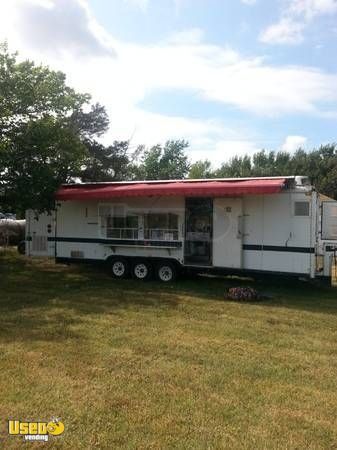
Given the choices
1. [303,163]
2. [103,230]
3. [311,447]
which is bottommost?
[311,447]

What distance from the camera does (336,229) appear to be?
41.5 feet

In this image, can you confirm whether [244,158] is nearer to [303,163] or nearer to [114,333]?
[303,163]

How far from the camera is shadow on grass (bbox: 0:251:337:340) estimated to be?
8.88m

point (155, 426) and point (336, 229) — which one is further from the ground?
point (336, 229)

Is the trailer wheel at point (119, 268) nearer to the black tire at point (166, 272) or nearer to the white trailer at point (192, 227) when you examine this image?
the white trailer at point (192, 227)

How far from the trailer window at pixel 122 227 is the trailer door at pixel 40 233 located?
2.29m

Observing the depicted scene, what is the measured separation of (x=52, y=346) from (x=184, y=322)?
8.71 ft

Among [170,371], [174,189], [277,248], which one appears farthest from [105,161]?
[170,371]

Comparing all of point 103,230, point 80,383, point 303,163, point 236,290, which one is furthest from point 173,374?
point 303,163

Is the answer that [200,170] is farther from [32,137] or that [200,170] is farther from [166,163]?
[32,137]

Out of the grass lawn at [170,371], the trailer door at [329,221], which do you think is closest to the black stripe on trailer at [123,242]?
the grass lawn at [170,371]

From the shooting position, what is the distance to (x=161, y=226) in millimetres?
14555

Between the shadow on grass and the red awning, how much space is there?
2524 millimetres

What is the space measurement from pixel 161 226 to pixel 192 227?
0.93m
